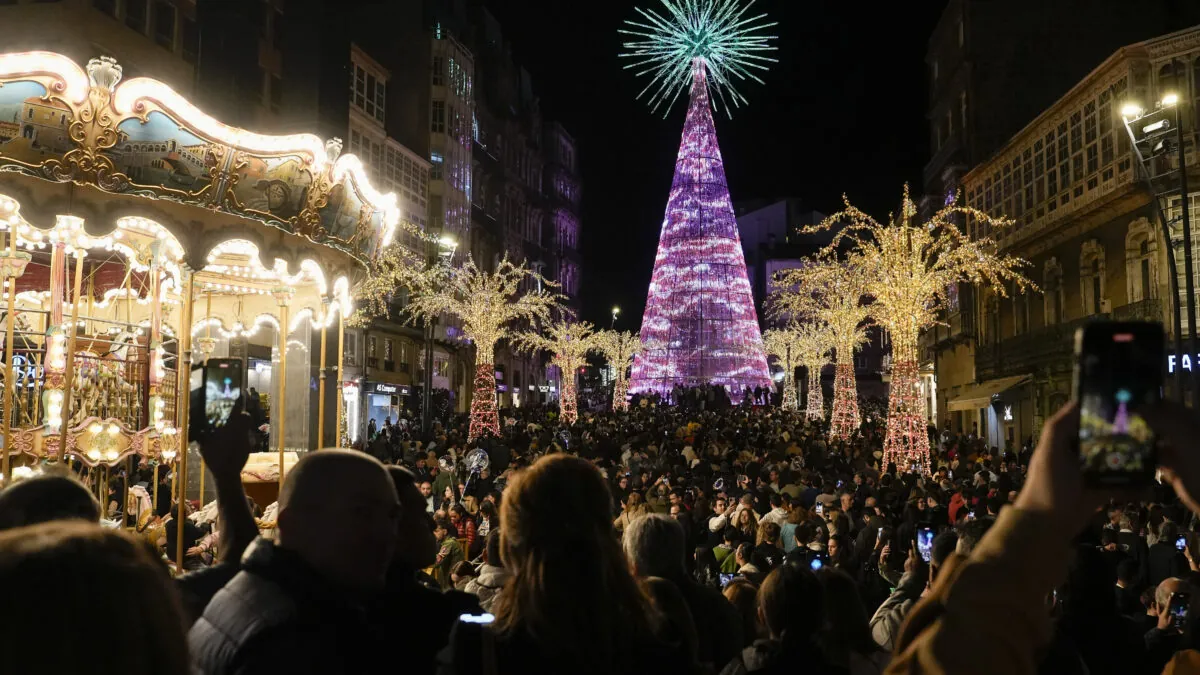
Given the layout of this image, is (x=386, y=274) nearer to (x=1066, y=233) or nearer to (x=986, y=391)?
(x=1066, y=233)

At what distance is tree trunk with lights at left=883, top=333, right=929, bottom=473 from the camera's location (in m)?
20.7

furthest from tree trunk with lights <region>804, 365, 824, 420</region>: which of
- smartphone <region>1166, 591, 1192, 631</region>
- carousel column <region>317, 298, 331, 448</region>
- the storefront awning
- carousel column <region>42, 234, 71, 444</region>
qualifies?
smartphone <region>1166, 591, 1192, 631</region>

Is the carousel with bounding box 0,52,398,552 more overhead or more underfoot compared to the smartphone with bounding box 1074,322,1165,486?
more overhead

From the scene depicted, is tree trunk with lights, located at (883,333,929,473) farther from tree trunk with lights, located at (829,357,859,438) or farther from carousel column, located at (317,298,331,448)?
carousel column, located at (317,298,331,448)

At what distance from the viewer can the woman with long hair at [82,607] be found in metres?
1.62

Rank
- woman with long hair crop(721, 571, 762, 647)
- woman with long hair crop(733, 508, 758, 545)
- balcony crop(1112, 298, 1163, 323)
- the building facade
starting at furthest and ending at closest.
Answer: the building facade, balcony crop(1112, 298, 1163, 323), woman with long hair crop(733, 508, 758, 545), woman with long hair crop(721, 571, 762, 647)

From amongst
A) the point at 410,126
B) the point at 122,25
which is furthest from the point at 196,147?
the point at 410,126

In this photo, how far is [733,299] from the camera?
57.5 m

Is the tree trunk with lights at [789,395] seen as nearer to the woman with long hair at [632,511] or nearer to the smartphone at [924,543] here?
the woman with long hair at [632,511]

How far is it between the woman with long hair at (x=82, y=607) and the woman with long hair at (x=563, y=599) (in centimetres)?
117

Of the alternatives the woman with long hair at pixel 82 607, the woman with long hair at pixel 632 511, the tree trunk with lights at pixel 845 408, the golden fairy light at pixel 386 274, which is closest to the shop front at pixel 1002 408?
the tree trunk with lights at pixel 845 408

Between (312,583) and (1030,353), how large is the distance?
38065 millimetres

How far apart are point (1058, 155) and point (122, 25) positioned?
95.7ft

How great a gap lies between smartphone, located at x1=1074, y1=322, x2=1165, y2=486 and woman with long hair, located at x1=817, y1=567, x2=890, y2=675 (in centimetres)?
276
